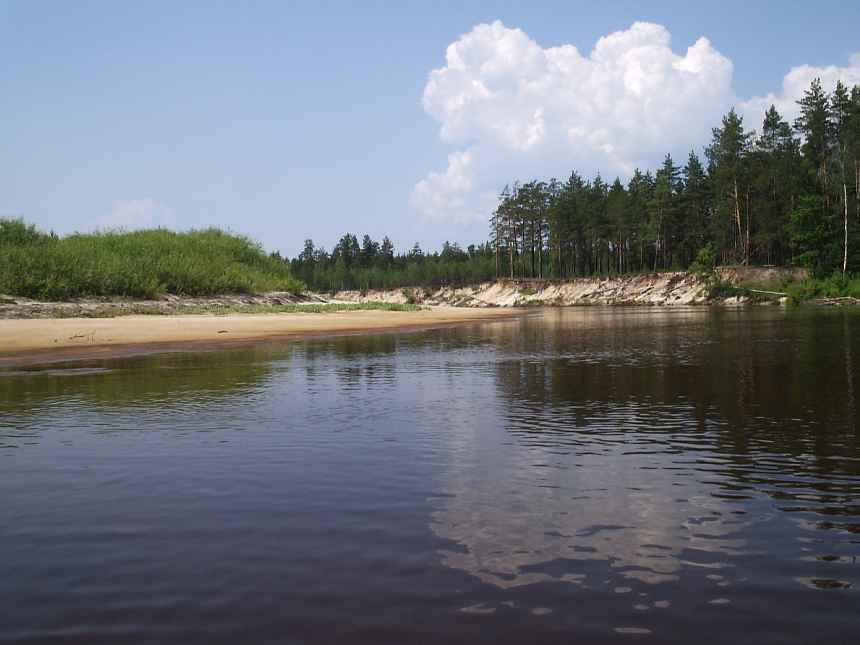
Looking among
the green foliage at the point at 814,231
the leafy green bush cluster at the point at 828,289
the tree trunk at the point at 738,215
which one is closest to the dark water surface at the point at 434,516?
the leafy green bush cluster at the point at 828,289

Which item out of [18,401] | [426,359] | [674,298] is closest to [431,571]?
[18,401]

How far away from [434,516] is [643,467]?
3.61 metres

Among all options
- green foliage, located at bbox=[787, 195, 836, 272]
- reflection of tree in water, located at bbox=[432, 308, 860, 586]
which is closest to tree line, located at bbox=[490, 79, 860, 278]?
green foliage, located at bbox=[787, 195, 836, 272]

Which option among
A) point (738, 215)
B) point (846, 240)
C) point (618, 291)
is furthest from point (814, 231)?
point (618, 291)

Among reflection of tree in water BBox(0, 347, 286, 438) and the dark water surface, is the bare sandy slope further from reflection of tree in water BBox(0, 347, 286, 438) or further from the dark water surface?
the dark water surface

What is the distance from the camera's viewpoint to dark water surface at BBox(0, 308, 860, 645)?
16.1 ft

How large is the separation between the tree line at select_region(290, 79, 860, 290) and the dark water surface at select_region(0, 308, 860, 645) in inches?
2939

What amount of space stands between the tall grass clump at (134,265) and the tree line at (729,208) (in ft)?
208

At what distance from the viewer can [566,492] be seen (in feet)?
26.3

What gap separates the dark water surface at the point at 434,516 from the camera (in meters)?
4.90

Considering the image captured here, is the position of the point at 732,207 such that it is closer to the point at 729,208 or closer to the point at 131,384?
the point at 729,208

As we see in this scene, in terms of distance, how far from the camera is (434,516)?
720 centimetres

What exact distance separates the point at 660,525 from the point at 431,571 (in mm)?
2662

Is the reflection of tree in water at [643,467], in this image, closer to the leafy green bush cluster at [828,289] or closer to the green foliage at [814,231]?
the leafy green bush cluster at [828,289]
